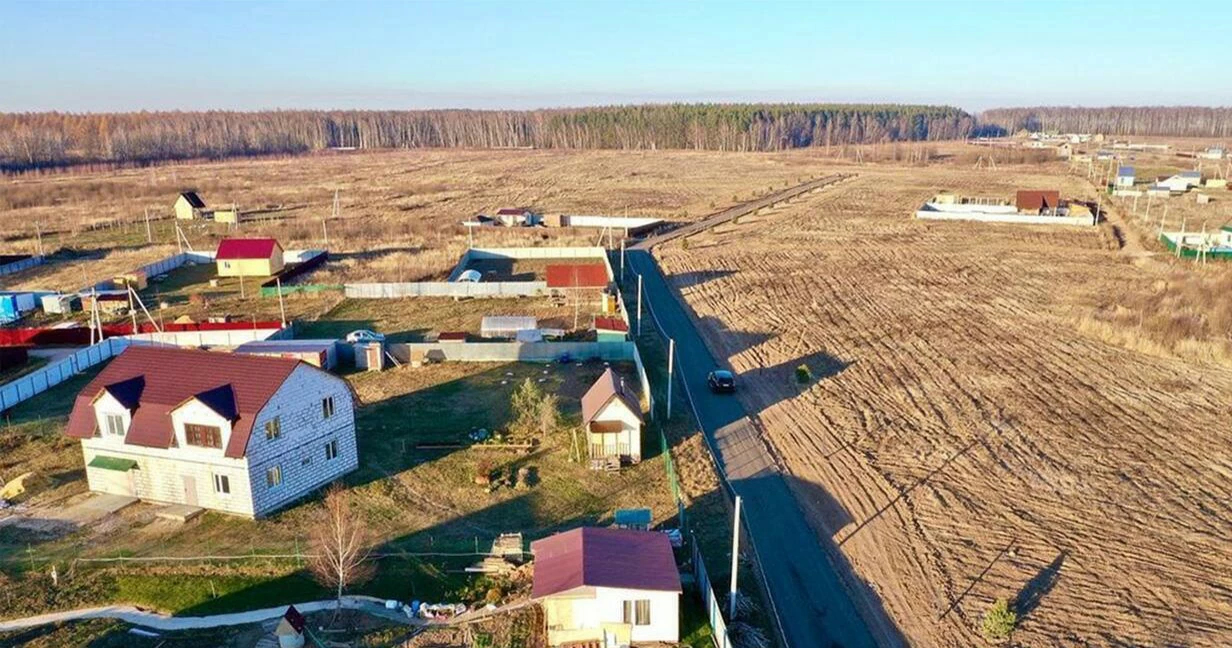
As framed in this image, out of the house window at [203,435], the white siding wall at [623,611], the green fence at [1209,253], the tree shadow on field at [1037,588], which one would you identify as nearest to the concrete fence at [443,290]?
the house window at [203,435]

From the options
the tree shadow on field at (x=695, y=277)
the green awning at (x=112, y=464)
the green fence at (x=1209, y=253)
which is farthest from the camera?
the green fence at (x=1209, y=253)

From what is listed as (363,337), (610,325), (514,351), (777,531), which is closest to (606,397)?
(777,531)

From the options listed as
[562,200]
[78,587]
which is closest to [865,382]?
[78,587]

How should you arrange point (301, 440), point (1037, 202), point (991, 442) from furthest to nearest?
point (1037, 202), point (991, 442), point (301, 440)

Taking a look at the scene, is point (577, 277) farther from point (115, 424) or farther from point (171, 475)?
point (115, 424)

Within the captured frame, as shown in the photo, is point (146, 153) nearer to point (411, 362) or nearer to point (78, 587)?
point (411, 362)

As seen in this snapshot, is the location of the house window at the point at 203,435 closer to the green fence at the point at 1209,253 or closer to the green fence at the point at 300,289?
the green fence at the point at 300,289
